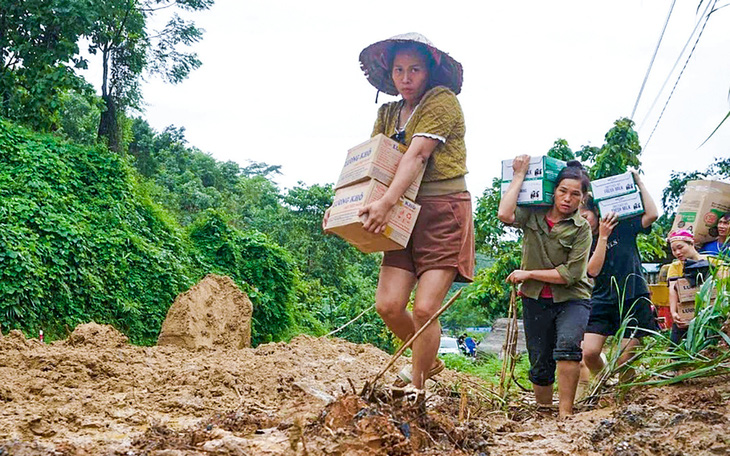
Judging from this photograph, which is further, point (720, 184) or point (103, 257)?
point (103, 257)

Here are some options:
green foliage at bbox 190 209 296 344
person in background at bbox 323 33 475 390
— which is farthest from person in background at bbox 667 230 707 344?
green foliage at bbox 190 209 296 344

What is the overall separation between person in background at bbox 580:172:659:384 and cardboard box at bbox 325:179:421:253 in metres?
1.52

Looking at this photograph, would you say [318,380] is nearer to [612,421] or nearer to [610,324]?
[610,324]

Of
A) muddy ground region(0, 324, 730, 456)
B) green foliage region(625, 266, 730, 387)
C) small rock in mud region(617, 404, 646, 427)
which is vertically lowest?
muddy ground region(0, 324, 730, 456)

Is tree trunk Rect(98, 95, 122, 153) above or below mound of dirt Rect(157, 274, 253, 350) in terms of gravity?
above

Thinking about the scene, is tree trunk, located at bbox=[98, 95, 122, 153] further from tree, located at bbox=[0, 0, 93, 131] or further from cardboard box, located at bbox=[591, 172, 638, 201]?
cardboard box, located at bbox=[591, 172, 638, 201]

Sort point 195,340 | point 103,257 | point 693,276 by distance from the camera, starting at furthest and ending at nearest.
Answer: point 103,257 < point 195,340 < point 693,276

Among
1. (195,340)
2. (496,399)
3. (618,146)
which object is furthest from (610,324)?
(618,146)

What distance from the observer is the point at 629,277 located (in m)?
4.46

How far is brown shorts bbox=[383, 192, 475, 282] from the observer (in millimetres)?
3482

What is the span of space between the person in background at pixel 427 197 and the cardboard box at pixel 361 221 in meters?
0.07

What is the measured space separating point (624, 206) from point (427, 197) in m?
1.52

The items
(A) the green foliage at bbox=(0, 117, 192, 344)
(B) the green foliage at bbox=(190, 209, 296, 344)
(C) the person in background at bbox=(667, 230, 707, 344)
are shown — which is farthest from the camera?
(B) the green foliage at bbox=(190, 209, 296, 344)

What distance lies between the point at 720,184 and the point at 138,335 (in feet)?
31.8
